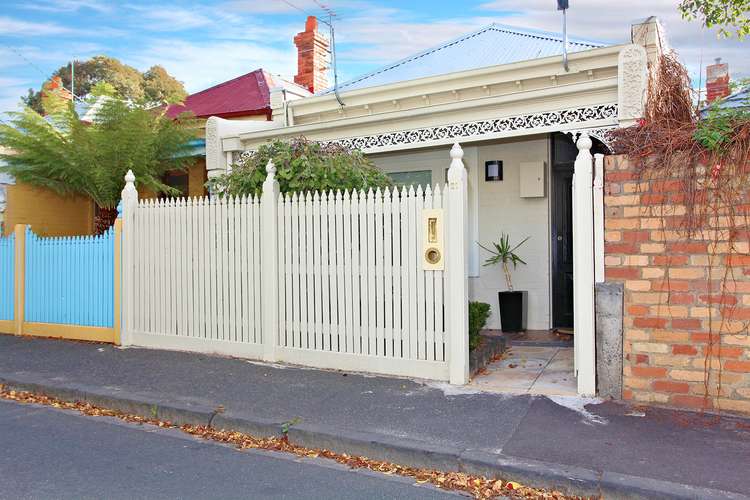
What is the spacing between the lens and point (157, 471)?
14.4 feet

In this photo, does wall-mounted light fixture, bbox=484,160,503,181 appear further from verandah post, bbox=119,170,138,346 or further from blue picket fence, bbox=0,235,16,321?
blue picket fence, bbox=0,235,16,321

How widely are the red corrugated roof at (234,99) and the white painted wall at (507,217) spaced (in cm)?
372

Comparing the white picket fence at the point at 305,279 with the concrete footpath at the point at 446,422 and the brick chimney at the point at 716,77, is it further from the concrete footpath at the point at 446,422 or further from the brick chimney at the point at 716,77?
the brick chimney at the point at 716,77

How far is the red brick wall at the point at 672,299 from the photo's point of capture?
4918 millimetres

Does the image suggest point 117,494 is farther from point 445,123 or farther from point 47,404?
point 445,123

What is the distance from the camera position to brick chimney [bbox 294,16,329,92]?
45.0 ft

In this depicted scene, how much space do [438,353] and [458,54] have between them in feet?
21.2

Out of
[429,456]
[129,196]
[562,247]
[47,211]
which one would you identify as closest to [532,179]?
[562,247]

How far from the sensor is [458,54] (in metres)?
10.9

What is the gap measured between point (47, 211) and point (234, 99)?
14.4ft

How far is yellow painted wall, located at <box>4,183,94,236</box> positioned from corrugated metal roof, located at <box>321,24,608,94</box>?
638 centimetres

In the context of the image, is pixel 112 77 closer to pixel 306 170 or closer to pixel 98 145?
pixel 98 145

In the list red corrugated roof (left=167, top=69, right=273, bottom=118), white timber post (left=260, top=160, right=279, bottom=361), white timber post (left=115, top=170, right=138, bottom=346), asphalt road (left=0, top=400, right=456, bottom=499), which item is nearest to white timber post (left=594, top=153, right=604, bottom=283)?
asphalt road (left=0, top=400, right=456, bottom=499)

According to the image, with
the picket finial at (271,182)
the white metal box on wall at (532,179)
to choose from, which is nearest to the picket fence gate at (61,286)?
the picket finial at (271,182)
